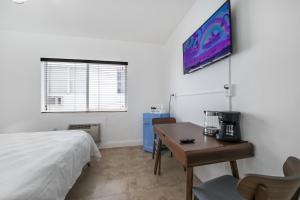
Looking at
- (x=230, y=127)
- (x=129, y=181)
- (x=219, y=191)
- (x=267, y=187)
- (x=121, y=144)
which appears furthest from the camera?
(x=121, y=144)

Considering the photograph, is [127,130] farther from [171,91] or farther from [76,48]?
[76,48]

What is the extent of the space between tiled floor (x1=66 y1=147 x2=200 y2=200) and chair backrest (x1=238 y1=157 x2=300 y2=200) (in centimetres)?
127

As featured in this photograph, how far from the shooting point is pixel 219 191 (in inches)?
38.6

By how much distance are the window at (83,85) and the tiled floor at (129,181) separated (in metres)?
1.31

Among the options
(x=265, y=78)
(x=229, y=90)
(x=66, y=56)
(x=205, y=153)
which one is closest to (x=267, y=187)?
(x=205, y=153)

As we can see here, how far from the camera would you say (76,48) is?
3062 millimetres

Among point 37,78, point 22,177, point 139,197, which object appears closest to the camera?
point 22,177

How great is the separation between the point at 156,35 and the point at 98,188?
2.95 metres

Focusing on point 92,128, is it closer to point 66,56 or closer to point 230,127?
point 66,56

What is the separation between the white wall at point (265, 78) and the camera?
89 centimetres

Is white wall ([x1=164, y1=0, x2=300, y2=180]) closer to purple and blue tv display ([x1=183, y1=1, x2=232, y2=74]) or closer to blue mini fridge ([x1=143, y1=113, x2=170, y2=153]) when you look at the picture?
purple and blue tv display ([x1=183, y1=1, x2=232, y2=74])

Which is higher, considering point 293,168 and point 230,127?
point 230,127

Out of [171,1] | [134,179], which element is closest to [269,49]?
[171,1]

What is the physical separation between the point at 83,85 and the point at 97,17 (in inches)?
58.4
